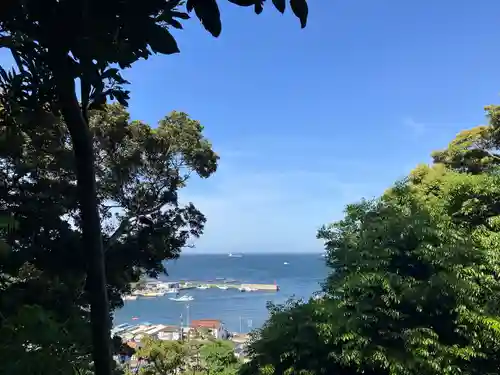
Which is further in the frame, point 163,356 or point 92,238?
point 163,356

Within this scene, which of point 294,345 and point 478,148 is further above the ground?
point 478,148

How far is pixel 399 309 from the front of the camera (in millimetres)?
5234

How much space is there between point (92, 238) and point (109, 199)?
7068 mm

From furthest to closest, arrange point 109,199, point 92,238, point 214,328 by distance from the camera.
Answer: point 214,328
point 109,199
point 92,238

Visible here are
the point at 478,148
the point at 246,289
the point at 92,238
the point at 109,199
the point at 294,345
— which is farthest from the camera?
the point at 246,289

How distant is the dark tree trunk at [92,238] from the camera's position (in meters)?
1.85

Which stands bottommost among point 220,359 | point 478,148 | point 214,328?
point 214,328

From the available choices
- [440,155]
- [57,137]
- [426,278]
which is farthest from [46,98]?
[440,155]

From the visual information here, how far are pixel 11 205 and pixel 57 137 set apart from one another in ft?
3.82

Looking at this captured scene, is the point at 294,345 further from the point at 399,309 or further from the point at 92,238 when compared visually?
the point at 92,238

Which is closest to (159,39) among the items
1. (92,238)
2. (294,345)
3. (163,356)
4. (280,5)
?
(280,5)

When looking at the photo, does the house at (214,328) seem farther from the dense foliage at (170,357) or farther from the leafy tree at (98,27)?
the leafy tree at (98,27)

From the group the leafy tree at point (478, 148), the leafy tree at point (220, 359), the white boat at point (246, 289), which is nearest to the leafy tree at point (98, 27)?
the leafy tree at point (220, 359)

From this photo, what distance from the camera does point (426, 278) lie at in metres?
5.37
